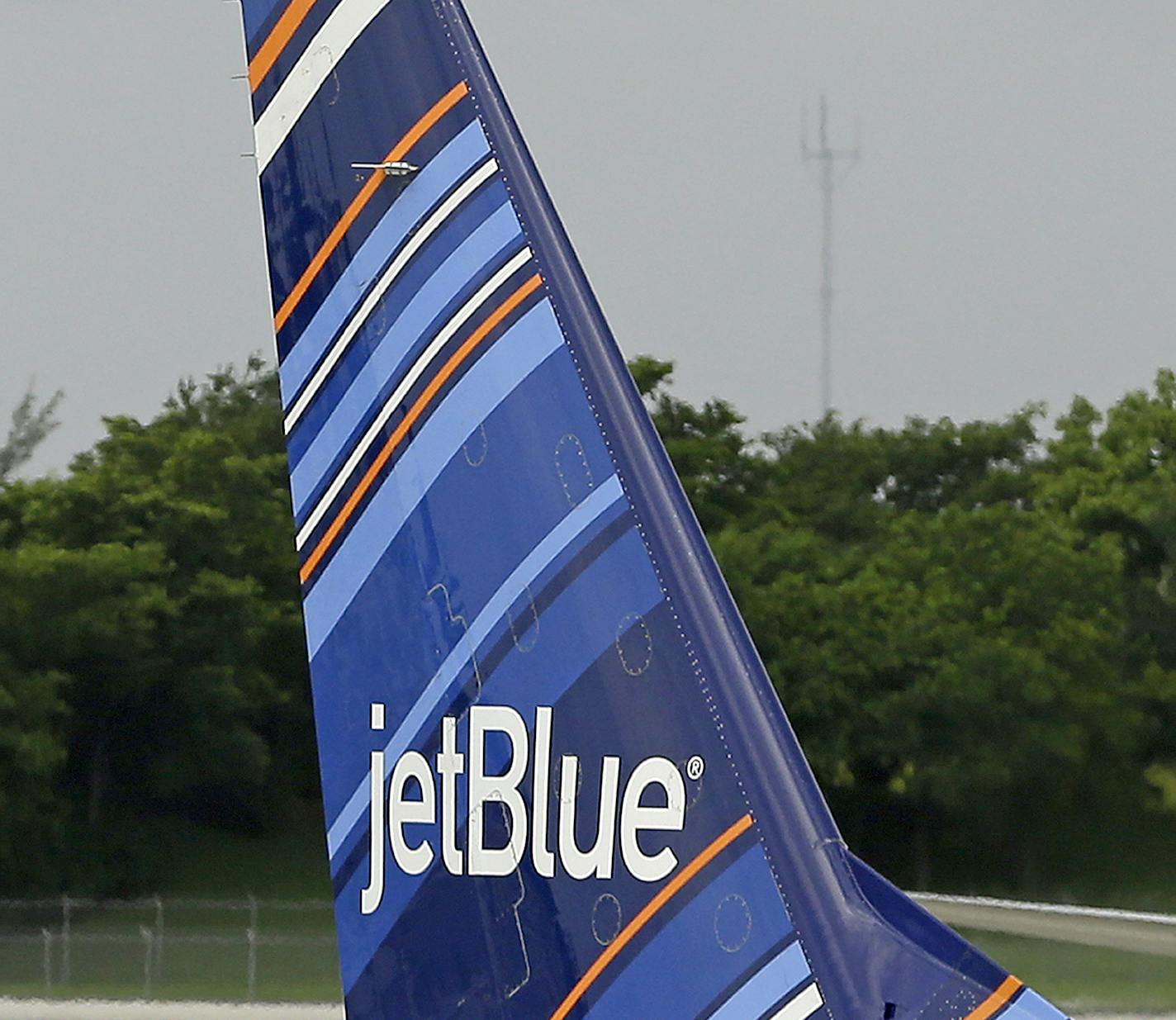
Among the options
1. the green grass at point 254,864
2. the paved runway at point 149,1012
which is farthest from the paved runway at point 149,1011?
the green grass at point 254,864

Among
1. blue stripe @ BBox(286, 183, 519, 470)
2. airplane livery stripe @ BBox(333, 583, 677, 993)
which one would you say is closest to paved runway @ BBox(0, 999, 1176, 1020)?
airplane livery stripe @ BBox(333, 583, 677, 993)

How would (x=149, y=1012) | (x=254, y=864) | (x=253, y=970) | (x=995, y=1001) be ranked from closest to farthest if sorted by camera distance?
1. (x=995, y=1001)
2. (x=149, y=1012)
3. (x=253, y=970)
4. (x=254, y=864)

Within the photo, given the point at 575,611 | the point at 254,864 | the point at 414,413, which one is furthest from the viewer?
the point at 254,864

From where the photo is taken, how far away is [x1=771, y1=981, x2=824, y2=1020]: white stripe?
2.35 m

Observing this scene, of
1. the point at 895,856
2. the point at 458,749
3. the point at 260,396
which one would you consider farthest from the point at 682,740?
the point at 260,396

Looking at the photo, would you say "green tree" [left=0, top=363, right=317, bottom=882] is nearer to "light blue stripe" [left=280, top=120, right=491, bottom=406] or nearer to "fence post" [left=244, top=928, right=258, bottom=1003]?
"fence post" [left=244, top=928, right=258, bottom=1003]

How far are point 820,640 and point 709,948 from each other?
18996 millimetres

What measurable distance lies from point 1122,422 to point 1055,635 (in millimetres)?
4472

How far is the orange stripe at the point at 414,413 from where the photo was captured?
2.59 metres

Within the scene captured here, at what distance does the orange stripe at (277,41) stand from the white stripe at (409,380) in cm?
42

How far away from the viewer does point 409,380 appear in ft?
8.68

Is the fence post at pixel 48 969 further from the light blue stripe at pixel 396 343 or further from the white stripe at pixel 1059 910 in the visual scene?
the light blue stripe at pixel 396 343

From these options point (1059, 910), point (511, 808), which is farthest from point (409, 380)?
point (1059, 910)

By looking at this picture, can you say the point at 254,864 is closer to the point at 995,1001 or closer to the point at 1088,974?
the point at 1088,974
